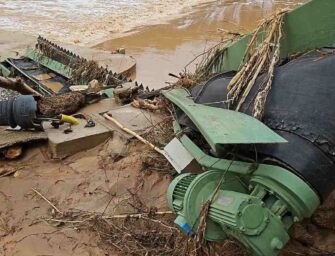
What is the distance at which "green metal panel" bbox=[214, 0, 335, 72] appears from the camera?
3893 mm

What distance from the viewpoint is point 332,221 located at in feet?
11.6

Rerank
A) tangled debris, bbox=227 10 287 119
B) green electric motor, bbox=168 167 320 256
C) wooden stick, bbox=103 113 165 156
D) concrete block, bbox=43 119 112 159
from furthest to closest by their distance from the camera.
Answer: concrete block, bbox=43 119 112 159
wooden stick, bbox=103 113 165 156
tangled debris, bbox=227 10 287 119
green electric motor, bbox=168 167 320 256

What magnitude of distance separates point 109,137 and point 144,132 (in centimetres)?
41

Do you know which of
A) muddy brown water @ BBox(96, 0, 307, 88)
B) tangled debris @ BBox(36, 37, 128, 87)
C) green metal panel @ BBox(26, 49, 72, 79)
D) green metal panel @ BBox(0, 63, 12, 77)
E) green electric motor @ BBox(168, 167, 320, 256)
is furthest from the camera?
muddy brown water @ BBox(96, 0, 307, 88)

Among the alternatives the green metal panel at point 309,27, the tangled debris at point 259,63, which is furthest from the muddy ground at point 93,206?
the green metal panel at point 309,27

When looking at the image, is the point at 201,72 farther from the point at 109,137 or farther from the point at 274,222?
the point at 274,222

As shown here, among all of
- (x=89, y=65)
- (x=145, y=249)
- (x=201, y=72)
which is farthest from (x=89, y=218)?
(x=89, y=65)

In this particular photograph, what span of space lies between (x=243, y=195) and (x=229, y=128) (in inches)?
18.8

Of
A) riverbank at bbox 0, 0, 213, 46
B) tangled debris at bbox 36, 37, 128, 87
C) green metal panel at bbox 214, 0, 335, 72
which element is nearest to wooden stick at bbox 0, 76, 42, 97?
tangled debris at bbox 36, 37, 128, 87

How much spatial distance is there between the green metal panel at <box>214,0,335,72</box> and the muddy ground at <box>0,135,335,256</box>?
1321mm

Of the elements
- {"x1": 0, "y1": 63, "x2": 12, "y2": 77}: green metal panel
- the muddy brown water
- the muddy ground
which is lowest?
the muddy brown water

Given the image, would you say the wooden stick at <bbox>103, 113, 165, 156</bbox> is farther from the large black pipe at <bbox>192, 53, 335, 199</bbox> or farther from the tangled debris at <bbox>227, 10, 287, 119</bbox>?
the large black pipe at <bbox>192, 53, 335, 199</bbox>

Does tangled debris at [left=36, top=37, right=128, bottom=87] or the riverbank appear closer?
tangled debris at [left=36, top=37, right=128, bottom=87]

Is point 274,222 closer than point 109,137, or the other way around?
point 274,222
